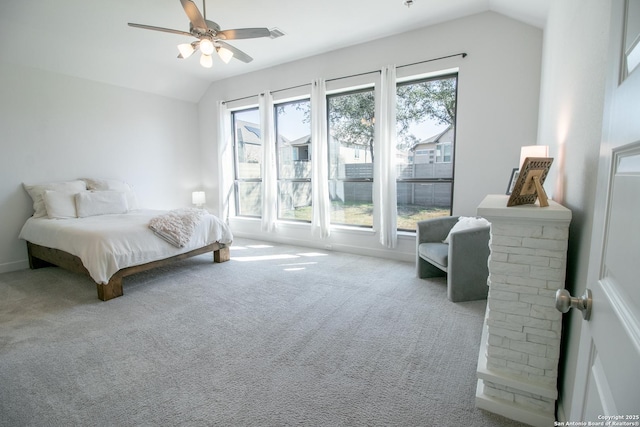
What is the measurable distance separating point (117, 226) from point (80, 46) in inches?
112

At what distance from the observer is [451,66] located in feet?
11.4

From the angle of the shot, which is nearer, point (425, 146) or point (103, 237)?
point (103, 237)

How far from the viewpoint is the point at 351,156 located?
14.6 ft

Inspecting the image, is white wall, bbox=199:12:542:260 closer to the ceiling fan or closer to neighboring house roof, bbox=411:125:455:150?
neighboring house roof, bbox=411:125:455:150

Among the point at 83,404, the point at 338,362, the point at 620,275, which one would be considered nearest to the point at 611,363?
the point at 620,275

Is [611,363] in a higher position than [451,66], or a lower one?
lower

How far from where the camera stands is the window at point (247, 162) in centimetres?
555

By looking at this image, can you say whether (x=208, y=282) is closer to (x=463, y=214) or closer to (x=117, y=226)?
(x=117, y=226)

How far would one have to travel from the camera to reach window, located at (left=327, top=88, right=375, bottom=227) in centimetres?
427

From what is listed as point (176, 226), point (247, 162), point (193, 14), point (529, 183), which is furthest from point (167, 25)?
point (529, 183)

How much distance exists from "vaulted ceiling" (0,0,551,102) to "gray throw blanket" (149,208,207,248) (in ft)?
7.58

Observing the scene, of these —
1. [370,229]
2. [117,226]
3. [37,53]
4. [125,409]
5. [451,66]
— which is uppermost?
[37,53]

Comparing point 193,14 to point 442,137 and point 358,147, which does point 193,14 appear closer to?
point 358,147

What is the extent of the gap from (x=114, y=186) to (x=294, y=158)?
9.46 ft
